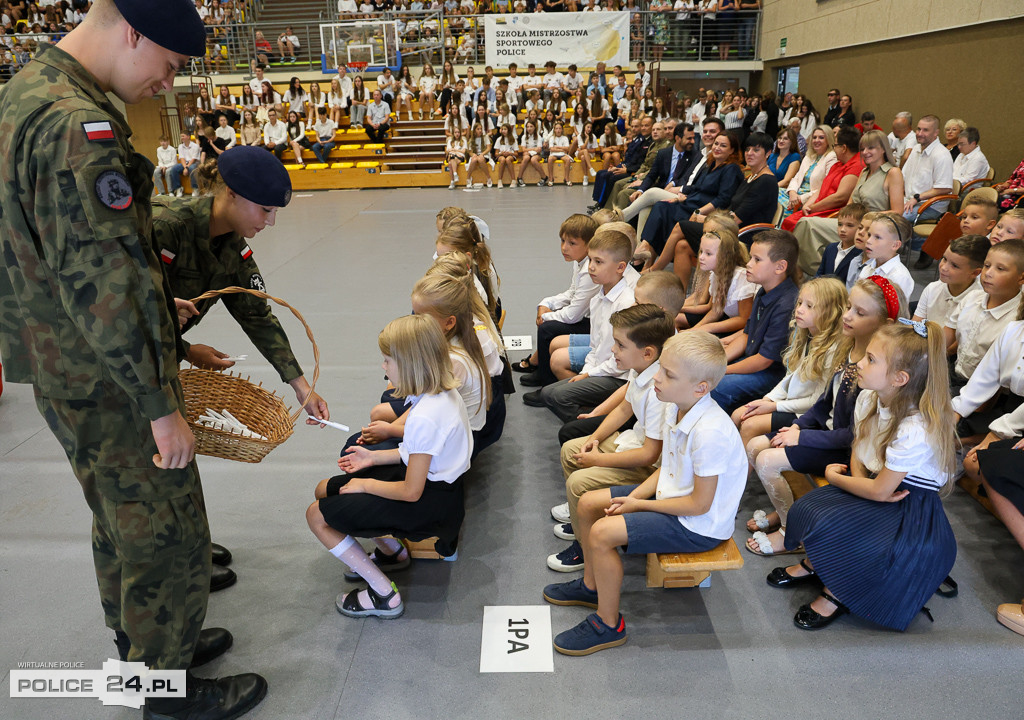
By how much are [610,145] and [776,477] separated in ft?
39.5

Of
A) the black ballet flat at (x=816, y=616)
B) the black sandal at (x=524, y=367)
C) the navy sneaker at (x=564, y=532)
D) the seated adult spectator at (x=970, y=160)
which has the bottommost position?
the black ballet flat at (x=816, y=616)

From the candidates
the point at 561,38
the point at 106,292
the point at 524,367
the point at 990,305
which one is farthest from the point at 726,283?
the point at 561,38

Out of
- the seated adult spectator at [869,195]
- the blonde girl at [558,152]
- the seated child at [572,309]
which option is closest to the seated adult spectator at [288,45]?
the blonde girl at [558,152]

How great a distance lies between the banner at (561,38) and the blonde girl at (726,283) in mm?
14691

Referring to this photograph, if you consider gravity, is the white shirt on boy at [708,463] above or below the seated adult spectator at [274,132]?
Result: below

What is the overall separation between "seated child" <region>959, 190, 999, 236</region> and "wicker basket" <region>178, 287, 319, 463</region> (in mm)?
4426

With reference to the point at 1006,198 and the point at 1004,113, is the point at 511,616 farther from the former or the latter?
the point at 1004,113

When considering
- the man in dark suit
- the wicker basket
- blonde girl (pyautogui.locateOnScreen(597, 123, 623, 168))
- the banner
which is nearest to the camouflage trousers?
the wicker basket

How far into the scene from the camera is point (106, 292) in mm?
1433

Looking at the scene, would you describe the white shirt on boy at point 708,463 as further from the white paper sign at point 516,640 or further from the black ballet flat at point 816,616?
the white paper sign at point 516,640

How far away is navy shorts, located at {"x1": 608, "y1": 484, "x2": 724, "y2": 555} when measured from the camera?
6.96 feet

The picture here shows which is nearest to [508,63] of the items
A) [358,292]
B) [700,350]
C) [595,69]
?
[595,69]

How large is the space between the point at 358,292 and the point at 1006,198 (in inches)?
210

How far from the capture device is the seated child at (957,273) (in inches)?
143
